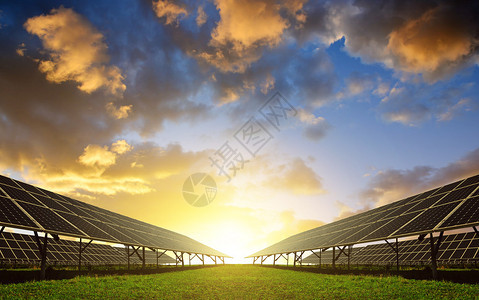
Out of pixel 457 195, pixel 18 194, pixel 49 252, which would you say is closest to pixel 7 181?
pixel 18 194

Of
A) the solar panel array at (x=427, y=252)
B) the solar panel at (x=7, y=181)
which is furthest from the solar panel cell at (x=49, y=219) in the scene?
the solar panel array at (x=427, y=252)

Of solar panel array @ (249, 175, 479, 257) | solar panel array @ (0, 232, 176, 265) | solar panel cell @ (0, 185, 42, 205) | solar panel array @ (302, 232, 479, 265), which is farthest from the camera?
solar panel array @ (302, 232, 479, 265)

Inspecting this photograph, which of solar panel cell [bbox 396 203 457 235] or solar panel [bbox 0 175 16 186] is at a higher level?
solar panel [bbox 0 175 16 186]

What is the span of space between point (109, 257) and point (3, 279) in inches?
1506

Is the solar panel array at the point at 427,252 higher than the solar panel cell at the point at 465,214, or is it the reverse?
the solar panel cell at the point at 465,214

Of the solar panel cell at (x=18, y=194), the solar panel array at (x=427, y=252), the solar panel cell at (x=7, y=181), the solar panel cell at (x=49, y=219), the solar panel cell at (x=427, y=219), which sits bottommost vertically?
the solar panel array at (x=427, y=252)

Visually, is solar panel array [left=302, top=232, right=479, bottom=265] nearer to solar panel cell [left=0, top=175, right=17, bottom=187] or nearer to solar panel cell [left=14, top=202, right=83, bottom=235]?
solar panel cell [left=14, top=202, right=83, bottom=235]

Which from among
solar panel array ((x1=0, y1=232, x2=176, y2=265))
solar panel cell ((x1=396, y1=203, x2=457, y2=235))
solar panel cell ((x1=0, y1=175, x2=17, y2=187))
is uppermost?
solar panel cell ((x1=0, y1=175, x2=17, y2=187))

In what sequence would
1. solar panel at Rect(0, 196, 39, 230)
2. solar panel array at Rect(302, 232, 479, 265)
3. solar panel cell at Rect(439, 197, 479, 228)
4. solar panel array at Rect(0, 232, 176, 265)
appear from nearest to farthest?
1. solar panel at Rect(0, 196, 39, 230)
2. solar panel cell at Rect(439, 197, 479, 228)
3. solar panel array at Rect(0, 232, 176, 265)
4. solar panel array at Rect(302, 232, 479, 265)

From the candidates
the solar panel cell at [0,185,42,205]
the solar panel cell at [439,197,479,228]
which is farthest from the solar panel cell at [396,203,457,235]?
the solar panel cell at [0,185,42,205]

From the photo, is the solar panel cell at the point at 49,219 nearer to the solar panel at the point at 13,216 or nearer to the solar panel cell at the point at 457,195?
the solar panel at the point at 13,216

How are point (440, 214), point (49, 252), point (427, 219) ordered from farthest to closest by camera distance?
point (49, 252) → point (427, 219) → point (440, 214)

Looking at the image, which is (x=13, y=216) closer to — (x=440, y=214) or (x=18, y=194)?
(x=18, y=194)

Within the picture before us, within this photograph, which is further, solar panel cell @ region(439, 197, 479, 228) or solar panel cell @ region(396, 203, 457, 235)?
solar panel cell @ region(396, 203, 457, 235)
